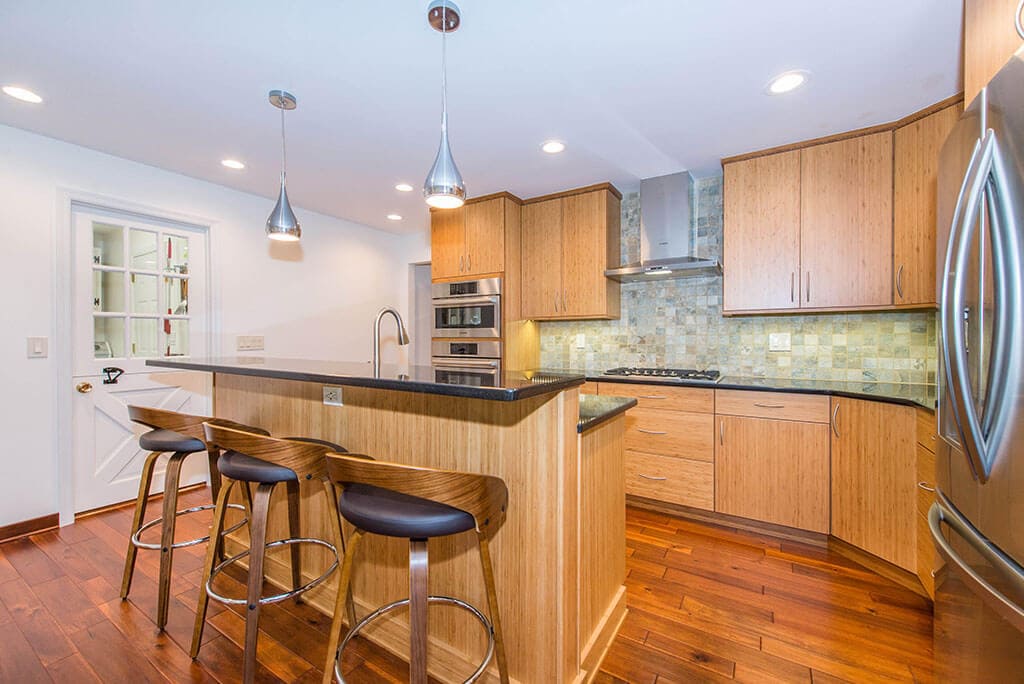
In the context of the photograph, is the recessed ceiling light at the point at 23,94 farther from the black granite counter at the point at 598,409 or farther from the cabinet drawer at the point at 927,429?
the cabinet drawer at the point at 927,429

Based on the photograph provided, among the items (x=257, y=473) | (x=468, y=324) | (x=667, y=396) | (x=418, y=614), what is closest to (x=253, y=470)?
(x=257, y=473)

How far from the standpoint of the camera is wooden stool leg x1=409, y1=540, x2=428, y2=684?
99 centimetres

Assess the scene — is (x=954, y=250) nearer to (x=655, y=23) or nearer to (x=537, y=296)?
(x=655, y=23)

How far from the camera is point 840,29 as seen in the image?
1.68 meters

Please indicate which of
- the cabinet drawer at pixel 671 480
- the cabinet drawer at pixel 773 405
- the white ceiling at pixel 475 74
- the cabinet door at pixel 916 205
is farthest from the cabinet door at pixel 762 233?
the cabinet drawer at pixel 671 480

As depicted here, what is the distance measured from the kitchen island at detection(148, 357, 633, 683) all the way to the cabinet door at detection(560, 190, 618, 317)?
5.95 feet

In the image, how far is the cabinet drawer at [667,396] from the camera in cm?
268

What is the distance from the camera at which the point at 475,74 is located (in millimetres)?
1979

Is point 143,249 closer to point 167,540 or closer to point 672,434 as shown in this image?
point 167,540

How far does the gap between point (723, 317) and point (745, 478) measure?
1200mm

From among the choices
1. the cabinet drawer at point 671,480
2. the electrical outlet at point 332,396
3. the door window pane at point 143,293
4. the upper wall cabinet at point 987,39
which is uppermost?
the upper wall cabinet at point 987,39

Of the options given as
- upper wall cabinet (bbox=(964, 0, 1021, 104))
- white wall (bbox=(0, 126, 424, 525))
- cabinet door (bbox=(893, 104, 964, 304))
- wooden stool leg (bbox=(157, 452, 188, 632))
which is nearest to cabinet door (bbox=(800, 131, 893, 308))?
cabinet door (bbox=(893, 104, 964, 304))

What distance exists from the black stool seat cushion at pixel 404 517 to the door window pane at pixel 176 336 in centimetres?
305

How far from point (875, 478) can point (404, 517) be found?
7.87 ft
